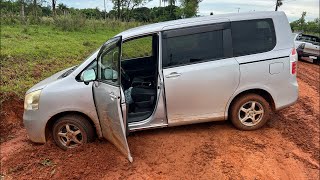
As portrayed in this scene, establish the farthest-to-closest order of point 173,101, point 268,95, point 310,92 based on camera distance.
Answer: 1. point 310,92
2. point 268,95
3. point 173,101

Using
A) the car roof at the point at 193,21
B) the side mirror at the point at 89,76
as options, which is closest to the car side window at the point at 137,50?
the car roof at the point at 193,21

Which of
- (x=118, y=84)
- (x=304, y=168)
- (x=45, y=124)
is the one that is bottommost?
(x=304, y=168)

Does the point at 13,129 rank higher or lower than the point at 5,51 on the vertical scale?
lower

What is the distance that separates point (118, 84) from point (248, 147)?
238 centimetres

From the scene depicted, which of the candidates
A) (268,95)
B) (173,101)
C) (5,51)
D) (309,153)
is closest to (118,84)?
(173,101)

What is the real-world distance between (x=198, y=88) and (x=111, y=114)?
155 cm

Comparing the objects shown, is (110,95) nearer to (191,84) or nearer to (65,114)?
(65,114)

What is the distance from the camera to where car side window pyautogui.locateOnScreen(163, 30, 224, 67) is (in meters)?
5.33

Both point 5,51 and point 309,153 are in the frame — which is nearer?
point 309,153

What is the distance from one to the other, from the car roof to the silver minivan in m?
0.02

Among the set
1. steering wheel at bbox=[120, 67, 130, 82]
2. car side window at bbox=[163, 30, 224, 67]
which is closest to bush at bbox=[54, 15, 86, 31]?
steering wheel at bbox=[120, 67, 130, 82]

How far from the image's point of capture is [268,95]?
5.66 metres

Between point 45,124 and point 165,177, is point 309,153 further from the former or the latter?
point 45,124

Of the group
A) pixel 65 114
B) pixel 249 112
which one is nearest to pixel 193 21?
pixel 249 112
